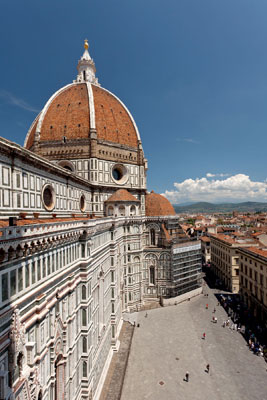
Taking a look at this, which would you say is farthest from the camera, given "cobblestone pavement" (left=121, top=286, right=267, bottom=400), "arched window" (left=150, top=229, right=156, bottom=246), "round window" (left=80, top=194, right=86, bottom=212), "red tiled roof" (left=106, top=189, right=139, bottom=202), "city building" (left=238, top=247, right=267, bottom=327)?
"arched window" (left=150, top=229, right=156, bottom=246)

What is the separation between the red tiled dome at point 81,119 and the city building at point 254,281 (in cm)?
2436

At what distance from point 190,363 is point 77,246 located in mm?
16963

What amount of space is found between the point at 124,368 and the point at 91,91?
3703cm

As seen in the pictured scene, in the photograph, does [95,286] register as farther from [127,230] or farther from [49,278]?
[127,230]

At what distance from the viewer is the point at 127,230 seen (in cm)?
3347

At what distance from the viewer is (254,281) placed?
32.3 meters

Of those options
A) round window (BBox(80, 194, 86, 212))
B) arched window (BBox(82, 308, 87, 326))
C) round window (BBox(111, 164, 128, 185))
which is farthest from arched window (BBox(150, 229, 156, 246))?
arched window (BBox(82, 308, 87, 326))

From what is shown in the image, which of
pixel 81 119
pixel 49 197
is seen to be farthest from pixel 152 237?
pixel 81 119

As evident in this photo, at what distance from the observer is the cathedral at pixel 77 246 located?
8.93 m

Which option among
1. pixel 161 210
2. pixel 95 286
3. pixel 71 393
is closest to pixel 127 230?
pixel 161 210

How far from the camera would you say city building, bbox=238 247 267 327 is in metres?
29.5

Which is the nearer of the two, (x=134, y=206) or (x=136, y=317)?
(x=136, y=317)

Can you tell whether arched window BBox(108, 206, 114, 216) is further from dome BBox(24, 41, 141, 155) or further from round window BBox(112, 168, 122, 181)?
dome BBox(24, 41, 141, 155)

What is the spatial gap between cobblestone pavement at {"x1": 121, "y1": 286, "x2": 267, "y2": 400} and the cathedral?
9.80 ft
